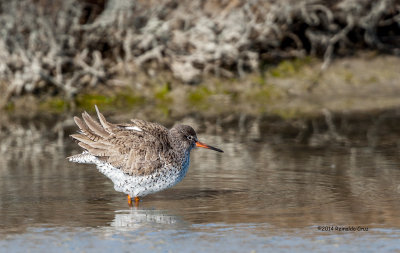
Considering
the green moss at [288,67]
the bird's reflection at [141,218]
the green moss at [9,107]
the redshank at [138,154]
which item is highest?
the green moss at [288,67]

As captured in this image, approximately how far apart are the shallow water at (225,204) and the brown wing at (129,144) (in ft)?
1.47

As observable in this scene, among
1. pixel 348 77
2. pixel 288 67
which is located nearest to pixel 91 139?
pixel 288 67

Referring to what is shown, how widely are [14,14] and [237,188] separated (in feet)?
27.5

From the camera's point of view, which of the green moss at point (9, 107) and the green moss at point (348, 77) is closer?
the green moss at point (9, 107)

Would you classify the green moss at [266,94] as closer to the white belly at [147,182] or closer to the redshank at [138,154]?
the redshank at [138,154]

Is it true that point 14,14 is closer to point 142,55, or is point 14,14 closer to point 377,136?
point 142,55

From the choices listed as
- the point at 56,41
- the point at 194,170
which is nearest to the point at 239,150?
the point at 194,170

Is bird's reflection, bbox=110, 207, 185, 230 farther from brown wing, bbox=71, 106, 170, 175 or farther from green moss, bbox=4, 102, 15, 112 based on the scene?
green moss, bbox=4, 102, 15, 112

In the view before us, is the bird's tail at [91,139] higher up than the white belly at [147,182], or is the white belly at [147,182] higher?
the bird's tail at [91,139]

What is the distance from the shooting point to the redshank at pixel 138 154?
906 cm

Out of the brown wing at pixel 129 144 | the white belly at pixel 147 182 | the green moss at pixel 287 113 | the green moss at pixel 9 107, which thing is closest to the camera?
the white belly at pixel 147 182

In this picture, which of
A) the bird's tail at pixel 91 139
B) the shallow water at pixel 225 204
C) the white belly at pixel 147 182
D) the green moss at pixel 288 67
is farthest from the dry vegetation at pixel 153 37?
the white belly at pixel 147 182

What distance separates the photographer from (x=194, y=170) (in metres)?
10.8

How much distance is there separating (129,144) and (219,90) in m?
7.40
